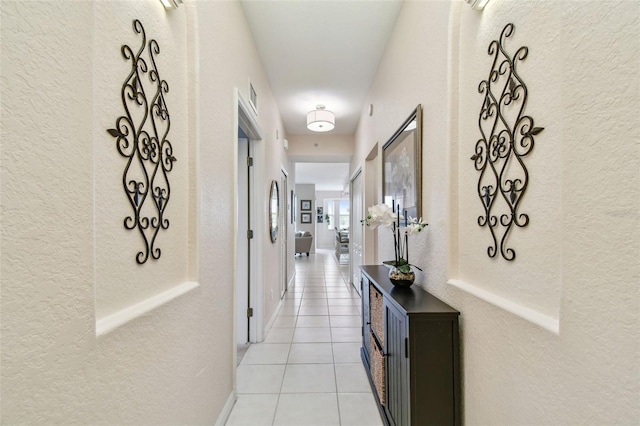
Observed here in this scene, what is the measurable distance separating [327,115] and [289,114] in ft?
2.47

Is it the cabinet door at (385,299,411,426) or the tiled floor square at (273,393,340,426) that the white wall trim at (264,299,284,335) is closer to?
the tiled floor square at (273,393,340,426)

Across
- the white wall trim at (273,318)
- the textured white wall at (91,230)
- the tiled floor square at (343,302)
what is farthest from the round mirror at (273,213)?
the textured white wall at (91,230)

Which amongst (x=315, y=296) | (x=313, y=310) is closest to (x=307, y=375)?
(x=313, y=310)

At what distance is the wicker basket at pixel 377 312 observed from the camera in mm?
1758

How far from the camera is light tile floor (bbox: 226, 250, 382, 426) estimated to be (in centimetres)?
181

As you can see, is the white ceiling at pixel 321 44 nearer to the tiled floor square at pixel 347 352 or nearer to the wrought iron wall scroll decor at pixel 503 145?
the wrought iron wall scroll decor at pixel 503 145

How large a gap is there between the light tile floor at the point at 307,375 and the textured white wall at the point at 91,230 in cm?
51

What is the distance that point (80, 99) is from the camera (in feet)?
2.23

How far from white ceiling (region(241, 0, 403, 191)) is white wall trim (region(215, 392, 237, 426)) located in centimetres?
280

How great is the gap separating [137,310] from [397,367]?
3.94 ft

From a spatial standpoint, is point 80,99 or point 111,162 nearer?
point 80,99

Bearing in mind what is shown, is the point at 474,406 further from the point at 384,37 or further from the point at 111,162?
the point at 384,37

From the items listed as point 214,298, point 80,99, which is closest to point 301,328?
point 214,298

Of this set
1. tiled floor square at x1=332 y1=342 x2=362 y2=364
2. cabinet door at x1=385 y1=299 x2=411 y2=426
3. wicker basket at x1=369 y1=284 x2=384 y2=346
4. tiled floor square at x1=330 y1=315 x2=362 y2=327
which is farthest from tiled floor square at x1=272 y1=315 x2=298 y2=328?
cabinet door at x1=385 y1=299 x2=411 y2=426
